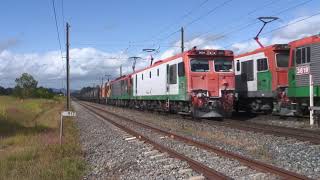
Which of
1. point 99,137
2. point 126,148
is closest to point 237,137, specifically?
point 126,148

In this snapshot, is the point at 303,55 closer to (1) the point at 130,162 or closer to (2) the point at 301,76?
(2) the point at 301,76

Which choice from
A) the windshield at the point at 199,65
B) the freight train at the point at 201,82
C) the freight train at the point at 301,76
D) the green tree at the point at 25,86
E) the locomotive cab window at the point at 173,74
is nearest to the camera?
the freight train at the point at 301,76

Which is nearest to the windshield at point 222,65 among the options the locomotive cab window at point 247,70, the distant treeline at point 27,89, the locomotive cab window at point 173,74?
the locomotive cab window at point 247,70

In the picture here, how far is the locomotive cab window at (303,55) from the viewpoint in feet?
71.8

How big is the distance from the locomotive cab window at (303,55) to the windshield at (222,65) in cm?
Answer: 515

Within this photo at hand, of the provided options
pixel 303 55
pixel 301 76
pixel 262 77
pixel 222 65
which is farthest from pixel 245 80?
pixel 303 55

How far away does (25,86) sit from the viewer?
432 ft

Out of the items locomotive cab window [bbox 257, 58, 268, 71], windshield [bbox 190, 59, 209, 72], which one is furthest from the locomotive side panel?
locomotive cab window [bbox 257, 58, 268, 71]

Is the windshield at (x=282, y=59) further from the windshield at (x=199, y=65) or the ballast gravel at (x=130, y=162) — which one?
the ballast gravel at (x=130, y=162)

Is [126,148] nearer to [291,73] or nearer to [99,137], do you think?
[99,137]

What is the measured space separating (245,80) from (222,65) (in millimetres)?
2945

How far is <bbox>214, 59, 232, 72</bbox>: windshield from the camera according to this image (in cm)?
2722

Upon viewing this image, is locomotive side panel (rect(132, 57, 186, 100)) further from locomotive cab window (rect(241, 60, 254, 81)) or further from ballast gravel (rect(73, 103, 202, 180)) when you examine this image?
ballast gravel (rect(73, 103, 202, 180))

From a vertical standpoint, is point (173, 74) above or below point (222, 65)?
below
